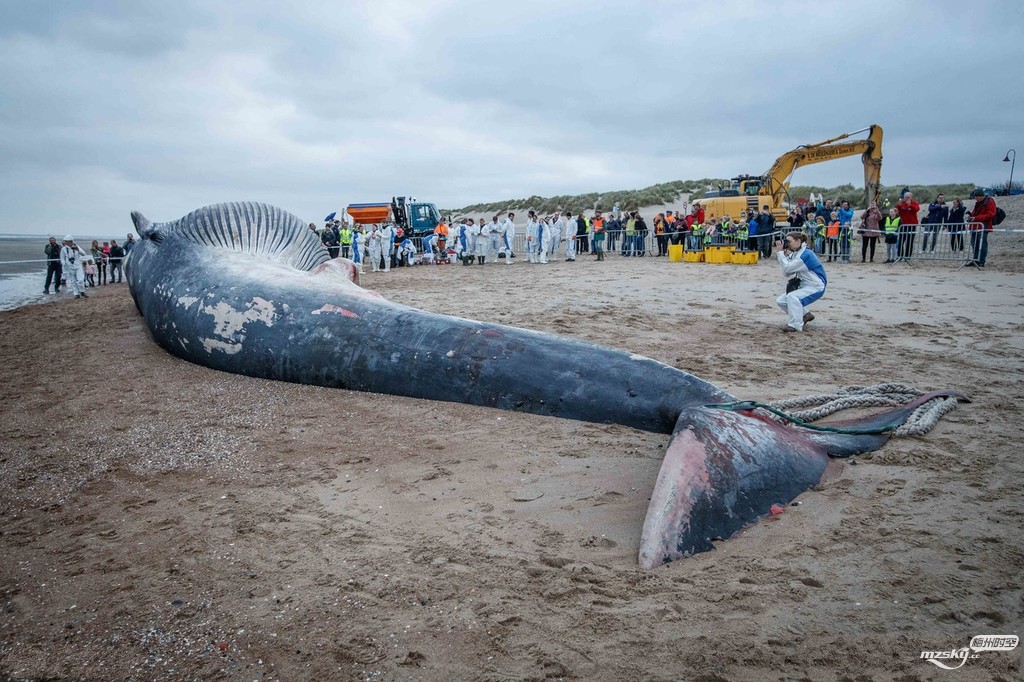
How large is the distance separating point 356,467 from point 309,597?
1360 millimetres

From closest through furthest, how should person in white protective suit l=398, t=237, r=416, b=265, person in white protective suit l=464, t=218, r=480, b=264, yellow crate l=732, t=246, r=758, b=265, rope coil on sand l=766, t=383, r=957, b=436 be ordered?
rope coil on sand l=766, t=383, r=957, b=436
yellow crate l=732, t=246, r=758, b=265
person in white protective suit l=464, t=218, r=480, b=264
person in white protective suit l=398, t=237, r=416, b=265

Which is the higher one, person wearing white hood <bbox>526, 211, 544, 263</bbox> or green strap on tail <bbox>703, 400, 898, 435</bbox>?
person wearing white hood <bbox>526, 211, 544, 263</bbox>

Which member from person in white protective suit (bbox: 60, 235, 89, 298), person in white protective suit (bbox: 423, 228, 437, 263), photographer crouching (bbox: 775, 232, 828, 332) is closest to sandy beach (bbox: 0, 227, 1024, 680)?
photographer crouching (bbox: 775, 232, 828, 332)

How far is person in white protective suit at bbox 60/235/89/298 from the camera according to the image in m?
15.2

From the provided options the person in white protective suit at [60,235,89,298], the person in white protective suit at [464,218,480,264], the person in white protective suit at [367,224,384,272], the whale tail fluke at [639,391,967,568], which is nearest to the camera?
the whale tail fluke at [639,391,967,568]

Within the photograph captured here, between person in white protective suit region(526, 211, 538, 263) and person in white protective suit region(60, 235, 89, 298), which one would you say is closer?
person in white protective suit region(60, 235, 89, 298)

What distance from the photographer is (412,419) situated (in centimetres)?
457

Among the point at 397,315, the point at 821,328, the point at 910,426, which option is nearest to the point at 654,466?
the point at 910,426

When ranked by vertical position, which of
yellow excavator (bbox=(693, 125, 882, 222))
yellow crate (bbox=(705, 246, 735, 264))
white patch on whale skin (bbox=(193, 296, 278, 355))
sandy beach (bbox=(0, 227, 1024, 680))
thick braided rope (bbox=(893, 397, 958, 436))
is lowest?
sandy beach (bbox=(0, 227, 1024, 680))

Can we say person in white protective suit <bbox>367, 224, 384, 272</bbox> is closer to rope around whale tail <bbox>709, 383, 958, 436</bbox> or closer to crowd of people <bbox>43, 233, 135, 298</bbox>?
crowd of people <bbox>43, 233, 135, 298</bbox>

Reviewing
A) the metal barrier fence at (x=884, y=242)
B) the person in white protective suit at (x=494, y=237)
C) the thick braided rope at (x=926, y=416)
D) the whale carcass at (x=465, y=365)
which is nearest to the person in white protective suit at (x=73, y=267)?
the metal barrier fence at (x=884, y=242)

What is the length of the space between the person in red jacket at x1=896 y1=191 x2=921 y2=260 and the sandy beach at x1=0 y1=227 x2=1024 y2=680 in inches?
544

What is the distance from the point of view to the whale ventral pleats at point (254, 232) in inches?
265

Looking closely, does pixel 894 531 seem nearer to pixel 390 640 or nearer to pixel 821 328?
pixel 390 640
